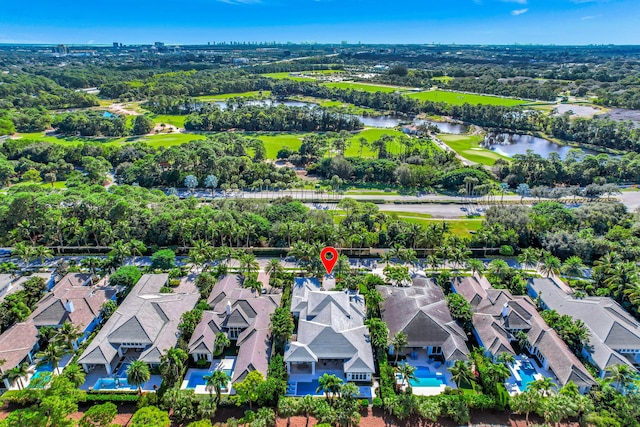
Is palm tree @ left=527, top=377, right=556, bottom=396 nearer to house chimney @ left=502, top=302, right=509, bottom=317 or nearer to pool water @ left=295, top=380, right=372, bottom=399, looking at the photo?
house chimney @ left=502, top=302, right=509, bottom=317

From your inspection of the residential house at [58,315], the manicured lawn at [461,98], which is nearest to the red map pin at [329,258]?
the residential house at [58,315]

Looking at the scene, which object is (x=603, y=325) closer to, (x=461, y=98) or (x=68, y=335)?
(x=68, y=335)

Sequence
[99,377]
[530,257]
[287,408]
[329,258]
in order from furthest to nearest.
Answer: [530,257], [329,258], [99,377], [287,408]

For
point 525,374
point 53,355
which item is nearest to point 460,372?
point 525,374

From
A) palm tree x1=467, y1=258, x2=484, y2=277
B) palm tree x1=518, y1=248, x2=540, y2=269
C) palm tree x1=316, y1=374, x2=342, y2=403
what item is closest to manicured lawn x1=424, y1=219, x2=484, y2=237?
palm tree x1=518, y1=248, x2=540, y2=269

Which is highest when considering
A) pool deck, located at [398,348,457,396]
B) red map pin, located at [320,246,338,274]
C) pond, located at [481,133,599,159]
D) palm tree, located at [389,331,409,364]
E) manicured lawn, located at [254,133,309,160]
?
red map pin, located at [320,246,338,274]

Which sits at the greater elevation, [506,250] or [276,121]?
[276,121]
